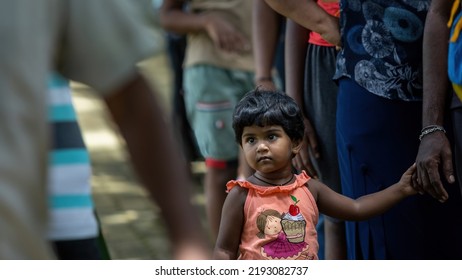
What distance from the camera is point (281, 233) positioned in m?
3.35

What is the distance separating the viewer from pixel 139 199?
23.4 ft

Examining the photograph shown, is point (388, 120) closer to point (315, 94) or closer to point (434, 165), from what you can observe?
point (434, 165)

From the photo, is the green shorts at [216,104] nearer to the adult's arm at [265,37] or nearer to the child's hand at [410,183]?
the adult's arm at [265,37]

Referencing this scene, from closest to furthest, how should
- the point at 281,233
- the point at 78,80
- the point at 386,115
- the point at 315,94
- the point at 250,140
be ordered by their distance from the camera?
the point at 78,80 → the point at 281,233 → the point at 250,140 → the point at 386,115 → the point at 315,94

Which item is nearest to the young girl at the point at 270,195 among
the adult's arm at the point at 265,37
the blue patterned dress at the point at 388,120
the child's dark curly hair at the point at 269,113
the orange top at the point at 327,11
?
the child's dark curly hair at the point at 269,113

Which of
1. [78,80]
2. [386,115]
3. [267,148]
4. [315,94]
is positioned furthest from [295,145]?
[78,80]

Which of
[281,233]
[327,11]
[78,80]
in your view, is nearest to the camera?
[78,80]

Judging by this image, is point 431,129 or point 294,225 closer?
point 294,225

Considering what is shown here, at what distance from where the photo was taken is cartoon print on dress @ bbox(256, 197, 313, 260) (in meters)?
3.35

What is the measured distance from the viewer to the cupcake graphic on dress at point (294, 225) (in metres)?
3.36

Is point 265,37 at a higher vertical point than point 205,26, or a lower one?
lower

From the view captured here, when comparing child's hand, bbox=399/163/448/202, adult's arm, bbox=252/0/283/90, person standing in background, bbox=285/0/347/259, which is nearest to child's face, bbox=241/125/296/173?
child's hand, bbox=399/163/448/202

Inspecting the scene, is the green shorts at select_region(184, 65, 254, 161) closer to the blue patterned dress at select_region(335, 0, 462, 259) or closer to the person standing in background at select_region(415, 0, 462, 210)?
the blue patterned dress at select_region(335, 0, 462, 259)

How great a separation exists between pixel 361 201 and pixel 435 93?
39 centimetres
